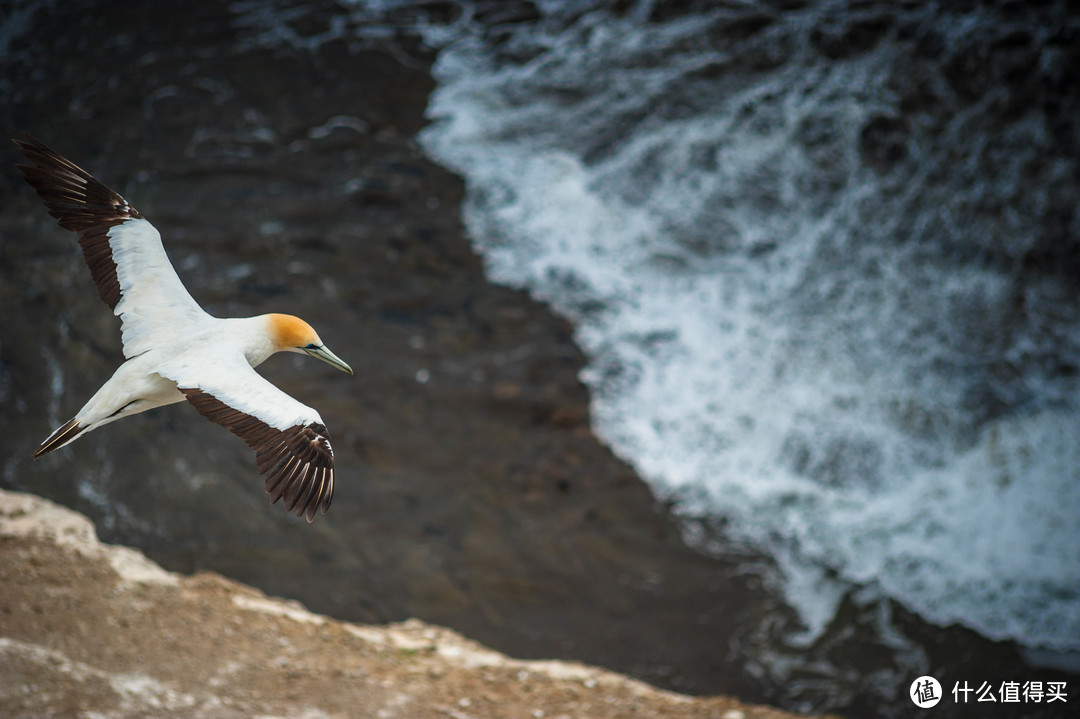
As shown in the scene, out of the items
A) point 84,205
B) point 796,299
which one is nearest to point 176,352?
point 84,205

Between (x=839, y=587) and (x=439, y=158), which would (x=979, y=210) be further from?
(x=439, y=158)

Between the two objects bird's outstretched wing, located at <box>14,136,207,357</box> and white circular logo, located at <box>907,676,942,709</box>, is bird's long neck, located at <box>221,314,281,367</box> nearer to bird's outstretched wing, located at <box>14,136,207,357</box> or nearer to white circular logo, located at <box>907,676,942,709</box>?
bird's outstretched wing, located at <box>14,136,207,357</box>

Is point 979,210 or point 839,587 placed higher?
point 979,210

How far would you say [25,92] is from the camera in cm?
879

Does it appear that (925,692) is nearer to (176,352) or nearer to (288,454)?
(288,454)

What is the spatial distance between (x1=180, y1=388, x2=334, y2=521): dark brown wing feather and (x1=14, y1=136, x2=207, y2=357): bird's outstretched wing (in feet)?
1.44

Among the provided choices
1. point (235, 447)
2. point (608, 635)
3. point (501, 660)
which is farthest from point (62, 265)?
point (608, 635)

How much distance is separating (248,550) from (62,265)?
292 cm

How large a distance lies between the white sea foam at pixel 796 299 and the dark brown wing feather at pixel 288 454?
14.7ft

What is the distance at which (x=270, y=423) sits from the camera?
2674 mm

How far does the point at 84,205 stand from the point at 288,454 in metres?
1.23

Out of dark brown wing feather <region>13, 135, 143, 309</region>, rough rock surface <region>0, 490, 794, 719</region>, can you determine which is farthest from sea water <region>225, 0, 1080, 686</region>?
dark brown wing feather <region>13, 135, 143, 309</region>

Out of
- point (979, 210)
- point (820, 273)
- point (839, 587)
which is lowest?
point (839, 587)

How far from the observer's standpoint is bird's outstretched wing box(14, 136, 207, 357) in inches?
116
